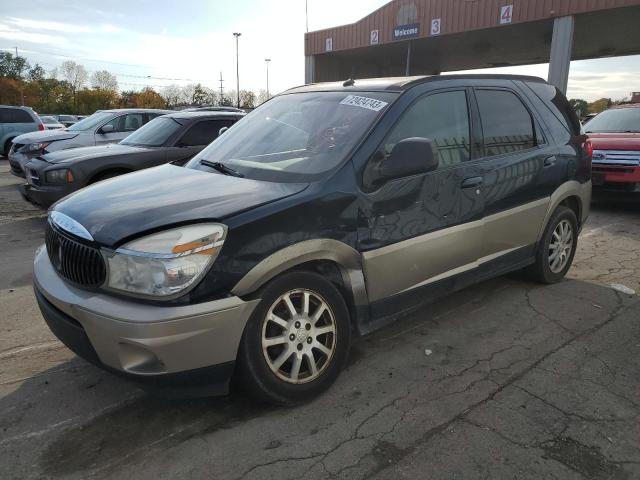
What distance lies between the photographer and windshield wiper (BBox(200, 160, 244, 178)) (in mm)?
3265

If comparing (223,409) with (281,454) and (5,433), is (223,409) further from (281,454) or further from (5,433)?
(5,433)

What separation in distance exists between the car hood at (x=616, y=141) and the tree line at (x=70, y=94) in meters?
61.7

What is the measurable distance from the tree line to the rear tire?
6498 centimetres

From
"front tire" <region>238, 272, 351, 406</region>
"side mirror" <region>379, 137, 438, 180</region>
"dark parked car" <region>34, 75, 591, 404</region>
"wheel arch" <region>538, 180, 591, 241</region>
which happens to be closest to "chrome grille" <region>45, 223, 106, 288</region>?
"dark parked car" <region>34, 75, 591, 404</region>

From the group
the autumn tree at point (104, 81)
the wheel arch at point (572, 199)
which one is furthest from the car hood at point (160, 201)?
the autumn tree at point (104, 81)

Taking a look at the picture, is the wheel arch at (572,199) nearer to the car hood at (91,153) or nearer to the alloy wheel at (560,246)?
the alloy wheel at (560,246)

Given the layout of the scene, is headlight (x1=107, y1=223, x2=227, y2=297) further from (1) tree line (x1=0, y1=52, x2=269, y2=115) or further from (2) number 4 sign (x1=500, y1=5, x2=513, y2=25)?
(1) tree line (x1=0, y1=52, x2=269, y2=115)

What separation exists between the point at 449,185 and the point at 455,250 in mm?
474

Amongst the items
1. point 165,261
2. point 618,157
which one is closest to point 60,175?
point 165,261

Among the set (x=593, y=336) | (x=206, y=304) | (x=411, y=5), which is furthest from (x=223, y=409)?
(x=411, y=5)

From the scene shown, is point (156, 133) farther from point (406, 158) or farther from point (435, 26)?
point (435, 26)

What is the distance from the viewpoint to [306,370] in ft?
9.42

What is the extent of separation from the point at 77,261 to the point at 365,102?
80.2 inches

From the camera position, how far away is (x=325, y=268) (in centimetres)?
293
